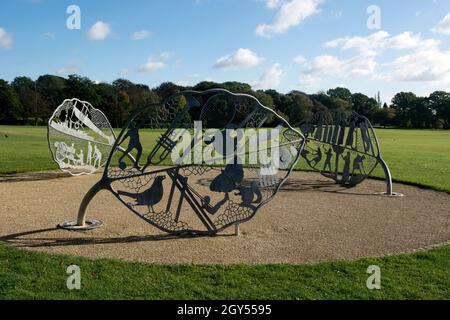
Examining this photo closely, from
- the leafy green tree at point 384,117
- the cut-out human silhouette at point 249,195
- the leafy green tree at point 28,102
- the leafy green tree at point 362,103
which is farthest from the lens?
the leafy green tree at point 362,103

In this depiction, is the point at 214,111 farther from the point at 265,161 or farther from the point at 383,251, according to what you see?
the point at 383,251

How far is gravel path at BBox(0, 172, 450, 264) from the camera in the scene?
8562 mm

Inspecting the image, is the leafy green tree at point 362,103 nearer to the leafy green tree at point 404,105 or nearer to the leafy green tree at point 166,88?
the leafy green tree at point 404,105

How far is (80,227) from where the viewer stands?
33.0 ft

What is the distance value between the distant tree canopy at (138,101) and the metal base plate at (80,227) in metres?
60.9

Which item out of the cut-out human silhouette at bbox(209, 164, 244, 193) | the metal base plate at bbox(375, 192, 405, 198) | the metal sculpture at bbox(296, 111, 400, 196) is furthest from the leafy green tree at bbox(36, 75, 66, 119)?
the cut-out human silhouette at bbox(209, 164, 244, 193)

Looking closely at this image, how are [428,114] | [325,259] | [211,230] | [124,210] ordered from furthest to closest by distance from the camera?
[428,114] < [124,210] < [211,230] < [325,259]

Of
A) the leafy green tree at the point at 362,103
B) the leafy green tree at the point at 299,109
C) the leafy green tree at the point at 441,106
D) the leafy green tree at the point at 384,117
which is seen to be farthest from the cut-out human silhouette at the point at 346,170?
the leafy green tree at the point at 362,103

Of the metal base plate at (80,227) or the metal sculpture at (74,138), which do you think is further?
the metal sculpture at (74,138)

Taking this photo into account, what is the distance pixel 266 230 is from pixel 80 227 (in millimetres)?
4375

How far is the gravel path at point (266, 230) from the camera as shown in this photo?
8562mm
